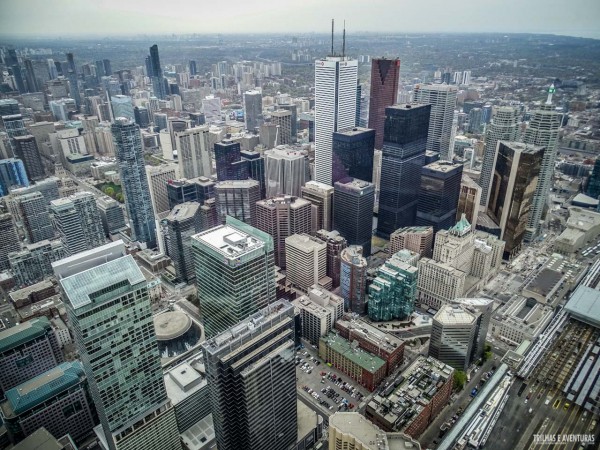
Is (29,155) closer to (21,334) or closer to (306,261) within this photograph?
(21,334)

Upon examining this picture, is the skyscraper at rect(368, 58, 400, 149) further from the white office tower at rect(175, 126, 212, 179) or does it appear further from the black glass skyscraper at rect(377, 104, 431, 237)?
the white office tower at rect(175, 126, 212, 179)

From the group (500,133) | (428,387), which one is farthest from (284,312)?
(500,133)

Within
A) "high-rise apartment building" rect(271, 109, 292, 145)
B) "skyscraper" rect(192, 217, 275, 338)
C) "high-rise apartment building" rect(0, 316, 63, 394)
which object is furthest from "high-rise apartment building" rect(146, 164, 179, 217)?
"skyscraper" rect(192, 217, 275, 338)

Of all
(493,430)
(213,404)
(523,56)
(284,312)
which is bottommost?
(493,430)

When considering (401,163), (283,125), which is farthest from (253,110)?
(401,163)

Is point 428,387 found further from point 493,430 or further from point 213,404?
point 213,404

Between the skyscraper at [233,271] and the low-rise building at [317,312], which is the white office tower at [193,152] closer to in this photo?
the low-rise building at [317,312]
